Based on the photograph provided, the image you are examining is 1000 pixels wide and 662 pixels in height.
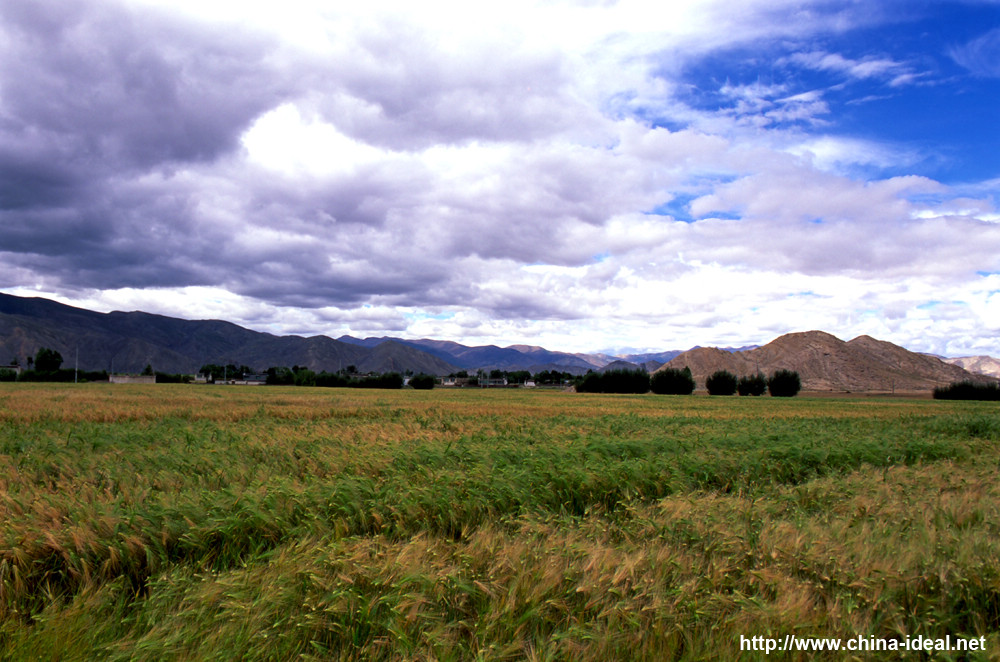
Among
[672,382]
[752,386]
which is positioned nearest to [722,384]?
[752,386]

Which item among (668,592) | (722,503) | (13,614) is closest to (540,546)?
(668,592)

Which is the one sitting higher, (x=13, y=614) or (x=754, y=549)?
(x=754, y=549)

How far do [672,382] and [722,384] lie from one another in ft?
42.6

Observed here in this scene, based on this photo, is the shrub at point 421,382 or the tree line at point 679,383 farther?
the shrub at point 421,382

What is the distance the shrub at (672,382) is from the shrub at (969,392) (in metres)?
47.1

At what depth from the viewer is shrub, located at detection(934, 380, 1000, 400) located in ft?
335

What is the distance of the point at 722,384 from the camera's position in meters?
134

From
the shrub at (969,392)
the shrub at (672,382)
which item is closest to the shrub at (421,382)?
the shrub at (672,382)

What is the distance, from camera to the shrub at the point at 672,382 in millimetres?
131375

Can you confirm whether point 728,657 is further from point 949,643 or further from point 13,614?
point 13,614

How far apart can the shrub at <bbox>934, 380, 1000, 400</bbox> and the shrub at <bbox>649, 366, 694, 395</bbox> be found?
154 ft

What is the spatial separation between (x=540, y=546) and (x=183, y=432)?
12960 mm

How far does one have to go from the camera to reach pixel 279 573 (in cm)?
511

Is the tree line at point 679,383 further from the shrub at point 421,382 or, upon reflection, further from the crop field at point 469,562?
the crop field at point 469,562
